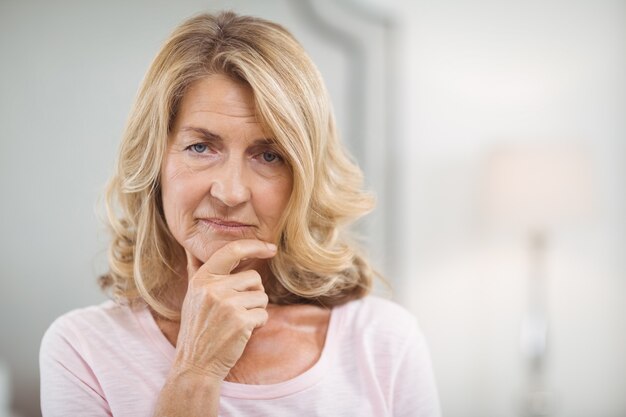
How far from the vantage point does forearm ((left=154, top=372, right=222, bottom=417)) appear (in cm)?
66

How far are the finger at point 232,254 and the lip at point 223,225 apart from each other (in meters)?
0.01

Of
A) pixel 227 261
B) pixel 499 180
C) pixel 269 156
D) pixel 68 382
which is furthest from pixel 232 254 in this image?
pixel 499 180

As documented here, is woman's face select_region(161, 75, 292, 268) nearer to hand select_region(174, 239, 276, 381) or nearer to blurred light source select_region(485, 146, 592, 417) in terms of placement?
hand select_region(174, 239, 276, 381)

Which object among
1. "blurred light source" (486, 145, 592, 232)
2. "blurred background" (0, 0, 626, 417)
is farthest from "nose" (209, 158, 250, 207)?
"blurred light source" (486, 145, 592, 232)

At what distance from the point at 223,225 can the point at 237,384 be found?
0.56 feet

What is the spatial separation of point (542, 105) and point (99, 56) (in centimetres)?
140

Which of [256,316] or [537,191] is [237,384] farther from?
[537,191]

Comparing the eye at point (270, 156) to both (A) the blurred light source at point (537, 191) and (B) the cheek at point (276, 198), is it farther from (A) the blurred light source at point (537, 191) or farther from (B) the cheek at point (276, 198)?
(A) the blurred light source at point (537, 191)

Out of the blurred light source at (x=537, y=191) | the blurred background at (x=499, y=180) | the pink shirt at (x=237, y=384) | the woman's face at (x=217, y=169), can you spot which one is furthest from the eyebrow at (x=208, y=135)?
the blurred light source at (x=537, y=191)

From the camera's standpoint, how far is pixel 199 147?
2.26ft

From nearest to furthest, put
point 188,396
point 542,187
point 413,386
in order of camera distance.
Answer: point 188,396, point 413,386, point 542,187

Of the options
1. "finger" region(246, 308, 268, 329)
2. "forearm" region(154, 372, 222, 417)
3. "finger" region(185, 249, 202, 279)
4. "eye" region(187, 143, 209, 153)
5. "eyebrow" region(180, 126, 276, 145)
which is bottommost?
"forearm" region(154, 372, 222, 417)

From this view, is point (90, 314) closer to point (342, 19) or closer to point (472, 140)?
point (342, 19)

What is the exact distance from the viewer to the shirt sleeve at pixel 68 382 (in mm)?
701
